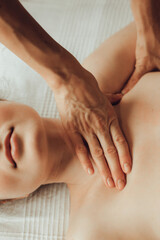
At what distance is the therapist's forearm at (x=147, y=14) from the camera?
1008 mm

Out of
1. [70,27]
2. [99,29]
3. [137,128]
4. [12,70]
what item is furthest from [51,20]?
[137,128]

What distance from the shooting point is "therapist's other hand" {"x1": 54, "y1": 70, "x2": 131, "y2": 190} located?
3.06 ft

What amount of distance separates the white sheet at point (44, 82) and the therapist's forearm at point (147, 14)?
46cm

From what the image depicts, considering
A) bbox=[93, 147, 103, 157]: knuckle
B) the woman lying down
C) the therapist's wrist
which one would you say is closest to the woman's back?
the woman lying down

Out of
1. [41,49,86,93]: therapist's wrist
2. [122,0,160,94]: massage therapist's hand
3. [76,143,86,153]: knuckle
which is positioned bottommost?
[76,143,86,153]: knuckle

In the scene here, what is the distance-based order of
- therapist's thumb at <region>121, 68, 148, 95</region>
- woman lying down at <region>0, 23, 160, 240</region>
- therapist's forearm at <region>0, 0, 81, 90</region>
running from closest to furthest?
therapist's forearm at <region>0, 0, 81, 90</region>
woman lying down at <region>0, 23, 160, 240</region>
therapist's thumb at <region>121, 68, 148, 95</region>

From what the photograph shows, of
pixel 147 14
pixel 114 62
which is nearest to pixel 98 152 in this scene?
pixel 114 62

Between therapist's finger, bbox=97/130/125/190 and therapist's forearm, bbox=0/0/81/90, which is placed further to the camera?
therapist's finger, bbox=97/130/125/190

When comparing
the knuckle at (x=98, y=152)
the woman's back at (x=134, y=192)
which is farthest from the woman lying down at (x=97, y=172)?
the knuckle at (x=98, y=152)

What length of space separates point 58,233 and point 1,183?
1.32 feet

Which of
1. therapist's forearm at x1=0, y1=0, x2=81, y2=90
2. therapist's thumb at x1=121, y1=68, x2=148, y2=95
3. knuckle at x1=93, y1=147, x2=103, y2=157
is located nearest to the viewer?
therapist's forearm at x1=0, y1=0, x2=81, y2=90

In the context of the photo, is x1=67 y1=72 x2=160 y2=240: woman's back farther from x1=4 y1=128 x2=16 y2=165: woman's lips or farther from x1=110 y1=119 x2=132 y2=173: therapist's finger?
x1=4 y1=128 x2=16 y2=165: woman's lips

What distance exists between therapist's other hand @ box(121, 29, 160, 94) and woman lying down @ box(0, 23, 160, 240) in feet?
0.19

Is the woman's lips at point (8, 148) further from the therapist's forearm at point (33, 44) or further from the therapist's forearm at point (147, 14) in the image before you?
the therapist's forearm at point (147, 14)
